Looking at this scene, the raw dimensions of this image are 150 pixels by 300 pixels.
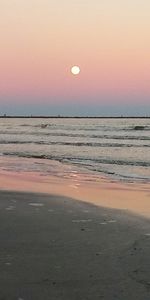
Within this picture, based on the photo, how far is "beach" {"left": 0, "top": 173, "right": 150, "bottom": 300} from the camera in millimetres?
4547

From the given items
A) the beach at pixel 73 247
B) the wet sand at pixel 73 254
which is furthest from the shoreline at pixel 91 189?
the wet sand at pixel 73 254

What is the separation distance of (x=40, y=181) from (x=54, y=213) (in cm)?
531

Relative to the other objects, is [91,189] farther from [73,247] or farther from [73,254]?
[73,254]

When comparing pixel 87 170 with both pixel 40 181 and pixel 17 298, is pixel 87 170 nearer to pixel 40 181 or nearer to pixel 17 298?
pixel 40 181

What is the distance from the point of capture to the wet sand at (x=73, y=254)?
4.50 meters

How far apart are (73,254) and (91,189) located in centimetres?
646

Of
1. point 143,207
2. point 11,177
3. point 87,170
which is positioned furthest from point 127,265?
point 87,170

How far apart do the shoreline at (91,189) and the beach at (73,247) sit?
44 mm

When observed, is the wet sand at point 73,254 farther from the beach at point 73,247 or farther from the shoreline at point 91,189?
the shoreline at point 91,189

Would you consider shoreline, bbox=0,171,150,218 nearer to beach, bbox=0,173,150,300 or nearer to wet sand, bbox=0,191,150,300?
beach, bbox=0,173,150,300

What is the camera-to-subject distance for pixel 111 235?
6.66m

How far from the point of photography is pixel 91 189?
12.1 meters

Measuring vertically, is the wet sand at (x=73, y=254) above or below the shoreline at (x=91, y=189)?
below

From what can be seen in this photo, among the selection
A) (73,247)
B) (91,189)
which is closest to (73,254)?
(73,247)
